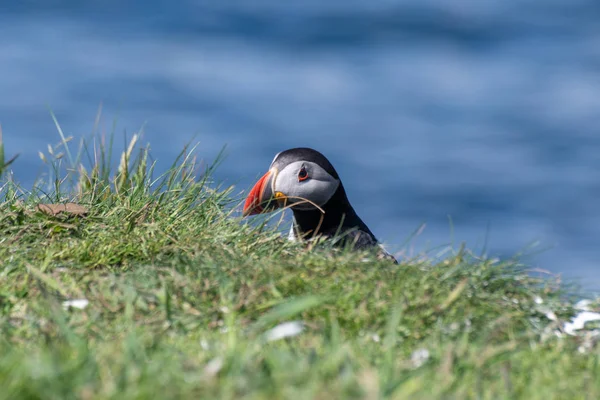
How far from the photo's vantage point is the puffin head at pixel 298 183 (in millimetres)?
6109

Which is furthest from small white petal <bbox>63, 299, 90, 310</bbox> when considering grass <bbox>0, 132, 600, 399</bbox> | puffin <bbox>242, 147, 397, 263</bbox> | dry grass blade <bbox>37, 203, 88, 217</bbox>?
puffin <bbox>242, 147, 397, 263</bbox>

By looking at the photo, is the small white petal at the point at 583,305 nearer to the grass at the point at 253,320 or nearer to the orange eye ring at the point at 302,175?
the grass at the point at 253,320

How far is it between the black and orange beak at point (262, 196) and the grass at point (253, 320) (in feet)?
1.87

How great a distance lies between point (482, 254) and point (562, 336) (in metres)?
0.71

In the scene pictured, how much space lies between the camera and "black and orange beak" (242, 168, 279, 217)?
597 centimetres

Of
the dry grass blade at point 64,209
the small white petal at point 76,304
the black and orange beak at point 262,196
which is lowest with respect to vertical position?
the small white petal at point 76,304

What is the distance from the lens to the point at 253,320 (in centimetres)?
328

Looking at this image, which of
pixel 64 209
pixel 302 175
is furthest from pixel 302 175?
pixel 64 209

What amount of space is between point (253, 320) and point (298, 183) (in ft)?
9.60

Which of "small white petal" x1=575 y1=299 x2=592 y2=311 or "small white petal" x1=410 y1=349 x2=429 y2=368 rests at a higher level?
"small white petal" x1=575 y1=299 x2=592 y2=311

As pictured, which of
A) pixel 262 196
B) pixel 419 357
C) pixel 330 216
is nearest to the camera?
pixel 419 357

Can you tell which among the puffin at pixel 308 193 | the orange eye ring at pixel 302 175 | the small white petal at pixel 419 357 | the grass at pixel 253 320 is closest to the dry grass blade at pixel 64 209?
the grass at pixel 253 320

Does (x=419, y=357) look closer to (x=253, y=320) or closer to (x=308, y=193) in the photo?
(x=253, y=320)

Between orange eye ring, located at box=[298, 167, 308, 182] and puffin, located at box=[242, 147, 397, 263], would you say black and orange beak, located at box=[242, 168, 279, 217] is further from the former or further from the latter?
orange eye ring, located at box=[298, 167, 308, 182]
